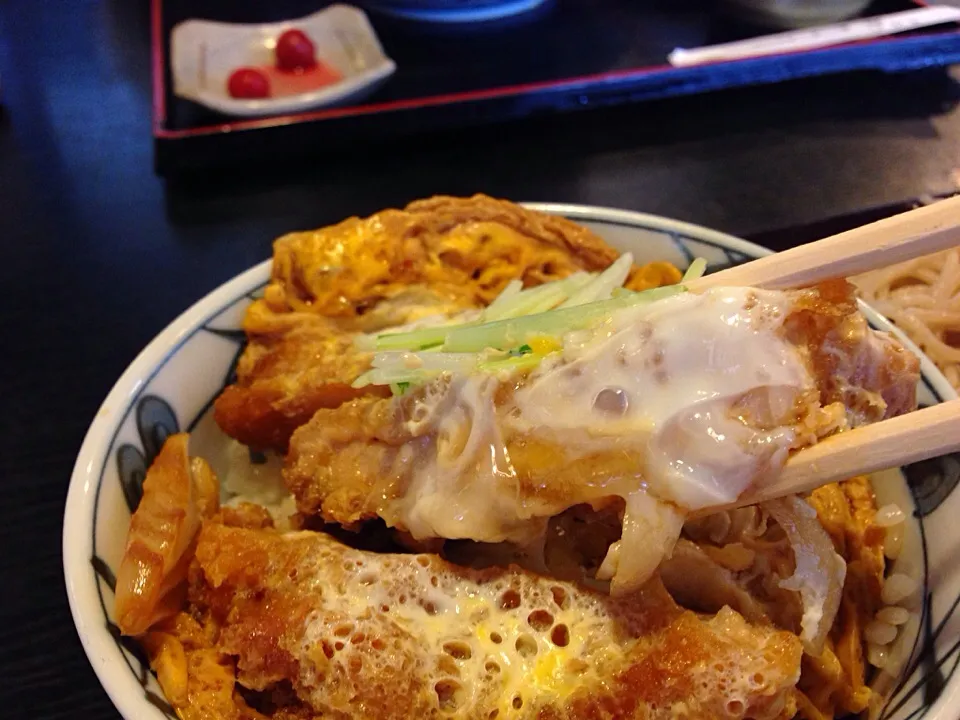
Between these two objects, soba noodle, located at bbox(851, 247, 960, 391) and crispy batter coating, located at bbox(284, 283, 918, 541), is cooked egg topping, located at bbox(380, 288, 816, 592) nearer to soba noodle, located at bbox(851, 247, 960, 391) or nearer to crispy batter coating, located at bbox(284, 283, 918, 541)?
crispy batter coating, located at bbox(284, 283, 918, 541)

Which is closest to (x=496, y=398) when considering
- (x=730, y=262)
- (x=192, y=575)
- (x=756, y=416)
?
(x=756, y=416)

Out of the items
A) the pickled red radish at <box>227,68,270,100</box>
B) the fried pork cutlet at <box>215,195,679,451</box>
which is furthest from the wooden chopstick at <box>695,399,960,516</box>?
the pickled red radish at <box>227,68,270,100</box>

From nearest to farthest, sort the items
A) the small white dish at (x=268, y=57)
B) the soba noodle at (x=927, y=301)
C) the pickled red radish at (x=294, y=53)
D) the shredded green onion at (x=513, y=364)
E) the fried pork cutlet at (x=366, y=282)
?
the shredded green onion at (x=513, y=364), the fried pork cutlet at (x=366, y=282), the soba noodle at (x=927, y=301), the small white dish at (x=268, y=57), the pickled red radish at (x=294, y=53)

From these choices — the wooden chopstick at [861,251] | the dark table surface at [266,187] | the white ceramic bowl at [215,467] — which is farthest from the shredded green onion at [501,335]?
the dark table surface at [266,187]

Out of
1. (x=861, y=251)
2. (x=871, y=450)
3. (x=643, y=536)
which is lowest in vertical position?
(x=643, y=536)

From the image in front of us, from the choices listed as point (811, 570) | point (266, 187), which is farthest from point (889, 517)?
point (266, 187)

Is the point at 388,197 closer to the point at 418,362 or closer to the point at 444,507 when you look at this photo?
the point at 418,362

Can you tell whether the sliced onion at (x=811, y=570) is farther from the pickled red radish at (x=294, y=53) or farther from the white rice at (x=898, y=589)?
the pickled red radish at (x=294, y=53)

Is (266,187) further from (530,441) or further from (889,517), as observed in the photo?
(889,517)
